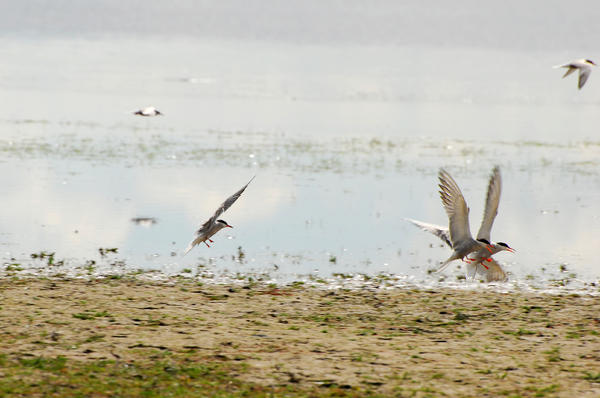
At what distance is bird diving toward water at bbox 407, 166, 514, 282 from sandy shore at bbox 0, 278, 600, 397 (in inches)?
23.1

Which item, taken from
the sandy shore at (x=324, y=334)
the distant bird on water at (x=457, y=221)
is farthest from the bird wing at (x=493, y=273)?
the distant bird on water at (x=457, y=221)

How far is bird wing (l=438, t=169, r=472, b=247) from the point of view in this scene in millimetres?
14562

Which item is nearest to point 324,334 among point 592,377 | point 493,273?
point 592,377

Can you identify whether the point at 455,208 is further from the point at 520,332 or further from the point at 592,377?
the point at 592,377

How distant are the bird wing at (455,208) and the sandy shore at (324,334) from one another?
3.92ft

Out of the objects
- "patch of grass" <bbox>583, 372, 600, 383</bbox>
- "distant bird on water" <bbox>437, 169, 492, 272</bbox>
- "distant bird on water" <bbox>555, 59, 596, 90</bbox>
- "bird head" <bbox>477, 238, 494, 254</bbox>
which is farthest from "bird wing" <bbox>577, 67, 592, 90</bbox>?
"patch of grass" <bbox>583, 372, 600, 383</bbox>

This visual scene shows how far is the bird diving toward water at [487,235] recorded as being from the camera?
564 inches

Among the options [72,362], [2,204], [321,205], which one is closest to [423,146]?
[321,205]

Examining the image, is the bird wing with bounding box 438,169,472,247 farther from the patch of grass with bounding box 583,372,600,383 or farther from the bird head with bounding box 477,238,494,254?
the patch of grass with bounding box 583,372,600,383

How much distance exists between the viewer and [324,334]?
13320 millimetres

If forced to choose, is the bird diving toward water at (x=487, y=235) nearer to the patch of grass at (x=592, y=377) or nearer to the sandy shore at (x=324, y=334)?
the sandy shore at (x=324, y=334)

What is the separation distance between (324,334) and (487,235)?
11.1 feet

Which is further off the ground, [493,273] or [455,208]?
[455,208]

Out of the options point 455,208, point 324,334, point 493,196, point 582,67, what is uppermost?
point 582,67
